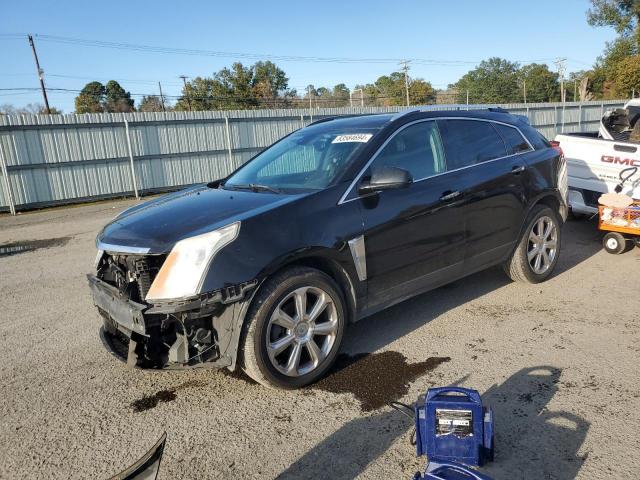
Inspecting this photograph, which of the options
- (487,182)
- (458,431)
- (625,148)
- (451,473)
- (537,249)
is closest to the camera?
(451,473)

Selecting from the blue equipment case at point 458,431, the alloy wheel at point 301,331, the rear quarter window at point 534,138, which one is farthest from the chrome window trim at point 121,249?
the rear quarter window at point 534,138

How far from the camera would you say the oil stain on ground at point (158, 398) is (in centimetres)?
321

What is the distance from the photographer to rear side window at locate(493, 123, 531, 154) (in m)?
4.86

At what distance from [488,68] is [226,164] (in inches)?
3221

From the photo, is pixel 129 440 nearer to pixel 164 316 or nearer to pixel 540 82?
pixel 164 316

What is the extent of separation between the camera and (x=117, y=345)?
3408 mm

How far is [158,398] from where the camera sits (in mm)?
3309

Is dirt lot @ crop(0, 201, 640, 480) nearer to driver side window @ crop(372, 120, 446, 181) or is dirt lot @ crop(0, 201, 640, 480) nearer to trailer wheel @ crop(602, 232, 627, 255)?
trailer wheel @ crop(602, 232, 627, 255)

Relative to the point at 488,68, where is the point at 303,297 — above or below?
below

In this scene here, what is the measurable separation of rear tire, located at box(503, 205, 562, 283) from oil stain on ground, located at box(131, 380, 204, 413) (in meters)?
3.28

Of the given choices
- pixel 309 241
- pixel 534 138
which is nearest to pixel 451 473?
pixel 309 241

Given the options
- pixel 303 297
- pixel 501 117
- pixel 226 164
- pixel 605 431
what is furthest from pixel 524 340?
pixel 226 164

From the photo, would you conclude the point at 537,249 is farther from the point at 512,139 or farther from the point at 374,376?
the point at 374,376

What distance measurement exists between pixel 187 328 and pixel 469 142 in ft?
9.78
